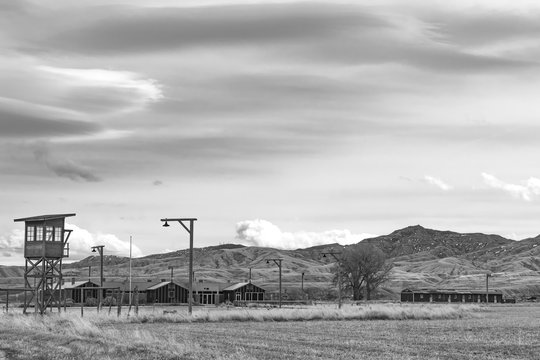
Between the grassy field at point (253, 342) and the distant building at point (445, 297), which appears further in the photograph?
the distant building at point (445, 297)

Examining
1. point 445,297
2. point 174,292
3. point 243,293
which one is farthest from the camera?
point 445,297

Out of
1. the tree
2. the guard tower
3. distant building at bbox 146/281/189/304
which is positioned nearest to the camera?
the guard tower

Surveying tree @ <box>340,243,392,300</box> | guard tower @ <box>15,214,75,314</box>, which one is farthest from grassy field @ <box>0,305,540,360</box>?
tree @ <box>340,243,392,300</box>

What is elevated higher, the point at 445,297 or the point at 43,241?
the point at 43,241

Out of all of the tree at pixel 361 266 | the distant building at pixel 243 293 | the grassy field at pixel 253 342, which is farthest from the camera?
the distant building at pixel 243 293

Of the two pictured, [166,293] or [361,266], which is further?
[361,266]

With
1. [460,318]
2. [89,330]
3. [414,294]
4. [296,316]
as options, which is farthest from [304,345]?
[414,294]

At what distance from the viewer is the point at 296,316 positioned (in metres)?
63.6

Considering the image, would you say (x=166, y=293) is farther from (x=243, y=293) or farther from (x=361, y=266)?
(x=361, y=266)

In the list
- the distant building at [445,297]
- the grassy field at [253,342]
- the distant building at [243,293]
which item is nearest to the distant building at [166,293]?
the distant building at [243,293]

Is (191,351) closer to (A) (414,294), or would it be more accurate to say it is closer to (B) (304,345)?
(B) (304,345)

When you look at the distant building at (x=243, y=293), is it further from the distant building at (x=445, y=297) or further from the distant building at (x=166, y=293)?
the distant building at (x=445, y=297)

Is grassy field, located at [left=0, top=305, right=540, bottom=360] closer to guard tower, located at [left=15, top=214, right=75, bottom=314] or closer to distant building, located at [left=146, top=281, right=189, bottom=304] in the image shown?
guard tower, located at [left=15, top=214, right=75, bottom=314]

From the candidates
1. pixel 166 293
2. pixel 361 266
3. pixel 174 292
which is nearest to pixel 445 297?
pixel 361 266
